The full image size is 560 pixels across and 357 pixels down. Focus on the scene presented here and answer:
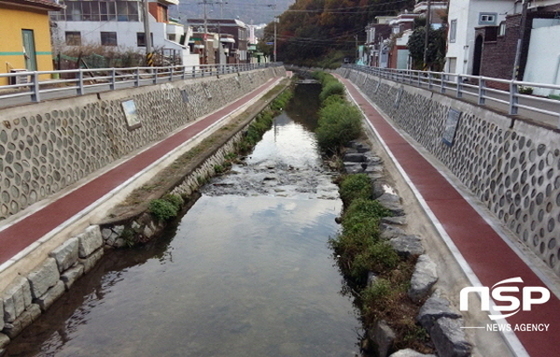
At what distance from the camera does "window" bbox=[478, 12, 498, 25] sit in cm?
3338

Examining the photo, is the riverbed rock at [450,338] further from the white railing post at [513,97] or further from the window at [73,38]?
the window at [73,38]

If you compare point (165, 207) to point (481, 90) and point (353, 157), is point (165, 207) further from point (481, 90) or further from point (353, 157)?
point (481, 90)

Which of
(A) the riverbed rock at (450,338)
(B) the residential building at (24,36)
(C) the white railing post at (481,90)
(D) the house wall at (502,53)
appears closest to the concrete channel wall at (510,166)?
(C) the white railing post at (481,90)

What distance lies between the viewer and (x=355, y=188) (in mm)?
14688

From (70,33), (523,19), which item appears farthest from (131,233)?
(70,33)

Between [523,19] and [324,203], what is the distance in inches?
577

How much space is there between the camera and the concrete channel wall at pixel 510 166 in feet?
25.4

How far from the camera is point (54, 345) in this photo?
7859 mm

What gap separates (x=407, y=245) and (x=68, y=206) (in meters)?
7.19

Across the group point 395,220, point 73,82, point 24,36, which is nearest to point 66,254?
point 395,220

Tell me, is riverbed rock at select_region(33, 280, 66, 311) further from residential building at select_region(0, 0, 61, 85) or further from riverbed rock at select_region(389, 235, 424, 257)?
residential building at select_region(0, 0, 61, 85)

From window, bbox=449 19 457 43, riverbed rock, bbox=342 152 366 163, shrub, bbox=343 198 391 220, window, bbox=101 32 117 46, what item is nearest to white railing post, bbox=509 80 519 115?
shrub, bbox=343 198 391 220

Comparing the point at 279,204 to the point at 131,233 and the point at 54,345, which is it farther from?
the point at 54,345

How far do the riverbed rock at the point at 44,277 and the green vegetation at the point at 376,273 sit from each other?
17.8ft
